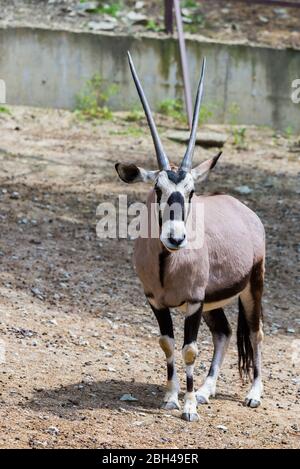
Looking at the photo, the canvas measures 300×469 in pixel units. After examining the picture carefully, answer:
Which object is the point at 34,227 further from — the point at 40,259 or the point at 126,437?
→ the point at 126,437

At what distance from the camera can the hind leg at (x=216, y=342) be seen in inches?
→ 296

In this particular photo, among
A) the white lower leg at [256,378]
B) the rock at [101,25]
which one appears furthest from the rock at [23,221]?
the rock at [101,25]

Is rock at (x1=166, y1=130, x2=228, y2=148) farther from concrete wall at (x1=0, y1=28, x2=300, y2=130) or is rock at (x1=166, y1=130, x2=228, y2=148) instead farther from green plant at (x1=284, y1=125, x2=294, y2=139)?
green plant at (x1=284, y1=125, x2=294, y2=139)

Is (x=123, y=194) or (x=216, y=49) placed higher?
(x=216, y=49)

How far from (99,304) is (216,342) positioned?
1.93 metres

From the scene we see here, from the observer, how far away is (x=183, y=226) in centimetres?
658

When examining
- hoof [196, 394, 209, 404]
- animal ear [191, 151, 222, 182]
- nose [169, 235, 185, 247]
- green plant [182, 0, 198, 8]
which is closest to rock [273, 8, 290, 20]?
green plant [182, 0, 198, 8]

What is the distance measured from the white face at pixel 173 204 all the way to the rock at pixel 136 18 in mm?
9656

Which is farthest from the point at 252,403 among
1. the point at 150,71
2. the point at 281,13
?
the point at 281,13

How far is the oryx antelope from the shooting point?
673 cm

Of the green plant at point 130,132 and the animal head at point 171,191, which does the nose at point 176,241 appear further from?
the green plant at point 130,132

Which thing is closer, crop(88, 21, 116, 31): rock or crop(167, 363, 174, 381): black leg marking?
crop(167, 363, 174, 381): black leg marking
